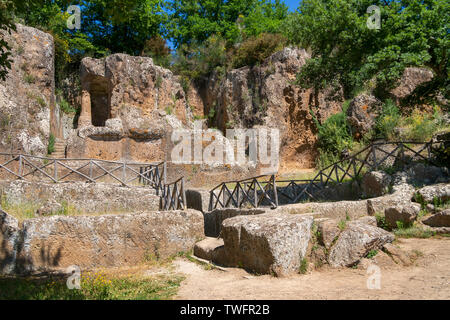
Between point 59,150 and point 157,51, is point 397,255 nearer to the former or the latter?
point 59,150

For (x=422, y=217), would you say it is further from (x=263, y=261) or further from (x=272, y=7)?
(x=272, y=7)

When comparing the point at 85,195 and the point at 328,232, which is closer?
the point at 328,232

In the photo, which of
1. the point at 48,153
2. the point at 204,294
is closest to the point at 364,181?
the point at 204,294

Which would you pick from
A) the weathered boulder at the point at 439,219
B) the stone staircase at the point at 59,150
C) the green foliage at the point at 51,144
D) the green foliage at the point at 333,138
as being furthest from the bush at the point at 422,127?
the green foliage at the point at 51,144

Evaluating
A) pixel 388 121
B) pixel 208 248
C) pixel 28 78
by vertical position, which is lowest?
pixel 208 248

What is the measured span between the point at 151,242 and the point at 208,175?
362 inches

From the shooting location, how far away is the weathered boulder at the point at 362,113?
53.8 ft

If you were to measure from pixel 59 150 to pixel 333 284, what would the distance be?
49.2ft

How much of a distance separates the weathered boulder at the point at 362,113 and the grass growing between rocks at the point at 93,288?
44.9 ft

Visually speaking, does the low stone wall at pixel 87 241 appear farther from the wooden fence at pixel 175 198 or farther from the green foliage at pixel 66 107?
the green foliage at pixel 66 107

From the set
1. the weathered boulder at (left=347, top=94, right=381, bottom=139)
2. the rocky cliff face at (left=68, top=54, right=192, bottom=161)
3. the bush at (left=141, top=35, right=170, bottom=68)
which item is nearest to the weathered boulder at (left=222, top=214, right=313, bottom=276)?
the rocky cliff face at (left=68, top=54, right=192, bottom=161)

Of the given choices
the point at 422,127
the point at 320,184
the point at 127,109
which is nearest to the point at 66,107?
the point at 127,109

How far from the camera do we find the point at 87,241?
605cm

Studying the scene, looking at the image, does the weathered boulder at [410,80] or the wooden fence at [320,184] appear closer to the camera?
the wooden fence at [320,184]
